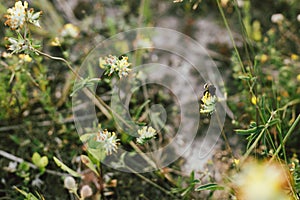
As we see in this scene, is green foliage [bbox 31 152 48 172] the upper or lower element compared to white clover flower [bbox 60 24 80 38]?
lower

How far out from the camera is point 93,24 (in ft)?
5.88

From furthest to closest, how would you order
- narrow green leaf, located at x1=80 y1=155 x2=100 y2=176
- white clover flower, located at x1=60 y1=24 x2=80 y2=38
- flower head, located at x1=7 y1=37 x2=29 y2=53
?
white clover flower, located at x1=60 y1=24 x2=80 y2=38 < narrow green leaf, located at x1=80 y1=155 x2=100 y2=176 < flower head, located at x1=7 y1=37 x2=29 y2=53

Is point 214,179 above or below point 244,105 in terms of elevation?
below

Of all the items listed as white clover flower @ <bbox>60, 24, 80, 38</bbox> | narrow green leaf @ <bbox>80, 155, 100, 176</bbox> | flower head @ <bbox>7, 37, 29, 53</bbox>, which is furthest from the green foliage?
white clover flower @ <bbox>60, 24, 80, 38</bbox>

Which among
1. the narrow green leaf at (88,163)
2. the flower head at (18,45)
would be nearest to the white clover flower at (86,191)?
the narrow green leaf at (88,163)

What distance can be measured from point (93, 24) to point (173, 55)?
39cm

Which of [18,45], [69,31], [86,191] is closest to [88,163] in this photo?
[86,191]

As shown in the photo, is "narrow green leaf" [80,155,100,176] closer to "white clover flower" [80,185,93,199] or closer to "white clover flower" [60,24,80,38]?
"white clover flower" [80,185,93,199]

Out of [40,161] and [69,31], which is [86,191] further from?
[69,31]

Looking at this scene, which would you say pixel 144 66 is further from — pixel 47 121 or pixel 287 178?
pixel 287 178

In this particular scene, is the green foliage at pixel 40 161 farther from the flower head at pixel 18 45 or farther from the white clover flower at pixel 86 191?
the flower head at pixel 18 45

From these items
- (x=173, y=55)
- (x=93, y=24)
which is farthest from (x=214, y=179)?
(x=93, y=24)

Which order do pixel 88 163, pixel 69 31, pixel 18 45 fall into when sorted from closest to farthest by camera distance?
pixel 18 45
pixel 88 163
pixel 69 31

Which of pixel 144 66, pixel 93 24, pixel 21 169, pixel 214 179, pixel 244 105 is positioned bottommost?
pixel 214 179
